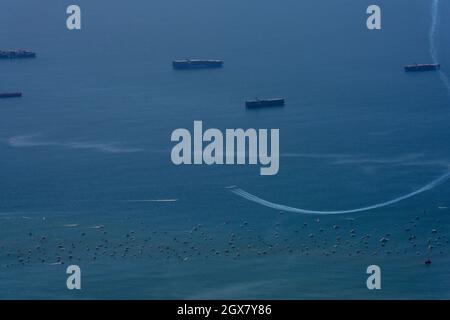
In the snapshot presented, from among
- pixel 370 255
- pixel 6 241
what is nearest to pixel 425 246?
pixel 370 255

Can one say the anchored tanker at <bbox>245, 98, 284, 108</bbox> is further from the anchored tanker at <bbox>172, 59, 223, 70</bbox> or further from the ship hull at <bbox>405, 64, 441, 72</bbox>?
the ship hull at <bbox>405, 64, 441, 72</bbox>

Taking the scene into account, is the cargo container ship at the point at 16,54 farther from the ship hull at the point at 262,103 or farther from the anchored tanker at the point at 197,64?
the ship hull at the point at 262,103

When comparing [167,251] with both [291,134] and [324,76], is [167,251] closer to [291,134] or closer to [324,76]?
[291,134]

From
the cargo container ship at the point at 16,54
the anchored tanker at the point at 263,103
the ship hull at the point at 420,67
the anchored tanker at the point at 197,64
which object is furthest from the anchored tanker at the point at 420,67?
the cargo container ship at the point at 16,54

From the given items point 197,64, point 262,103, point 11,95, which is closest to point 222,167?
point 262,103

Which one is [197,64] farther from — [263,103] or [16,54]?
[16,54]

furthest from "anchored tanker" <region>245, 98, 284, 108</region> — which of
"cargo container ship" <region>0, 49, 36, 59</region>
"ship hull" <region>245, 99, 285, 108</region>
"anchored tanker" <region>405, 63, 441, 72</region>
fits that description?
"cargo container ship" <region>0, 49, 36, 59</region>
